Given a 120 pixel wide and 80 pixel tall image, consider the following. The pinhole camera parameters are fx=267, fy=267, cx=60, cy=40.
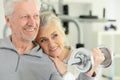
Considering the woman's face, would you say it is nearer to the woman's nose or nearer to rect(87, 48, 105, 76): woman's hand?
the woman's nose

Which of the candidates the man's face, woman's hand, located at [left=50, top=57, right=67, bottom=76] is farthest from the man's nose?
woman's hand, located at [left=50, top=57, right=67, bottom=76]

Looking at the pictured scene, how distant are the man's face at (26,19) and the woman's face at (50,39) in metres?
0.12

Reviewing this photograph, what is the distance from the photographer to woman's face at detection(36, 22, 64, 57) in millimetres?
1356

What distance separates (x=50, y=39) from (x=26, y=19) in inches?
7.4

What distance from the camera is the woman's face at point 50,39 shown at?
1.36 meters

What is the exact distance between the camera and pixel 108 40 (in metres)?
4.11

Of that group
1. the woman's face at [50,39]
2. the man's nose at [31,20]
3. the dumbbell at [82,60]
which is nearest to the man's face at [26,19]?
the man's nose at [31,20]

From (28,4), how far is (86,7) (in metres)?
3.07

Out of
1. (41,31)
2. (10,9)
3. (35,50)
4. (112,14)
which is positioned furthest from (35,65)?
(112,14)

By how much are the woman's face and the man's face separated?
119mm

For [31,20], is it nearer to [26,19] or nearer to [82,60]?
[26,19]

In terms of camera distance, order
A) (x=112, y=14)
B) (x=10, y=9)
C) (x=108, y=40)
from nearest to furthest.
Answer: (x=10, y=9), (x=108, y=40), (x=112, y=14)

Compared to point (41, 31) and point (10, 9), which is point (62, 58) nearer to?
point (41, 31)

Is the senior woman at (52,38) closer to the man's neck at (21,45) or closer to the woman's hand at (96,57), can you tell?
the man's neck at (21,45)
